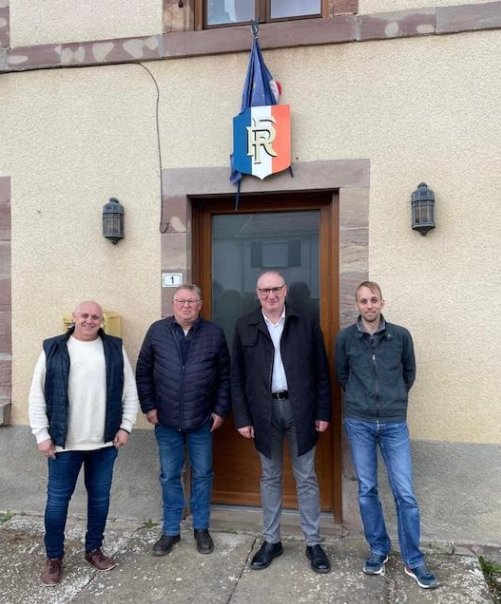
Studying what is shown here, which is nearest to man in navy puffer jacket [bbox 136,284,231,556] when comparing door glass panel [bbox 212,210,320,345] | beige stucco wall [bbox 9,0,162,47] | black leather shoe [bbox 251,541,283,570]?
black leather shoe [bbox 251,541,283,570]

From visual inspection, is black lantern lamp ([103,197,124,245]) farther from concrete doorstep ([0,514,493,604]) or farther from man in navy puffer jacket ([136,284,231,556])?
concrete doorstep ([0,514,493,604])

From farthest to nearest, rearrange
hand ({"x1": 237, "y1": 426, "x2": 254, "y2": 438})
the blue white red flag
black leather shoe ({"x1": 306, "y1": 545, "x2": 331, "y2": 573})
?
1. the blue white red flag
2. hand ({"x1": 237, "y1": 426, "x2": 254, "y2": 438})
3. black leather shoe ({"x1": 306, "y1": 545, "x2": 331, "y2": 573})

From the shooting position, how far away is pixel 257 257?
412cm

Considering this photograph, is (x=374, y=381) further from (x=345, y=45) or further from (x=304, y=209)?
(x=345, y=45)

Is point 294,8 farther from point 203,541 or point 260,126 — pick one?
point 203,541

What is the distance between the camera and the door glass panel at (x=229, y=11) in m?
4.09

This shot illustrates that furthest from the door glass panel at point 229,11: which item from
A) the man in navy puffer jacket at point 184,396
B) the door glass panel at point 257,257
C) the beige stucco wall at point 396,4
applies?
the man in navy puffer jacket at point 184,396

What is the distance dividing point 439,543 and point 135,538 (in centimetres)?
213

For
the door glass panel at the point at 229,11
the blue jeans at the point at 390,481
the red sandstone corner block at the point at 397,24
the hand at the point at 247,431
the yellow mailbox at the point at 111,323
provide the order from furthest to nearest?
the door glass panel at the point at 229,11
the yellow mailbox at the point at 111,323
the red sandstone corner block at the point at 397,24
the hand at the point at 247,431
the blue jeans at the point at 390,481

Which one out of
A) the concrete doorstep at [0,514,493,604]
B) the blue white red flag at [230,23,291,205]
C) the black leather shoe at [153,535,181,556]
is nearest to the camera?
the concrete doorstep at [0,514,493,604]

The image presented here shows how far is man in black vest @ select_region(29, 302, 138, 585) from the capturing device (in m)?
3.13

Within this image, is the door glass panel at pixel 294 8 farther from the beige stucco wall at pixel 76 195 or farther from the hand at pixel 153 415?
the hand at pixel 153 415

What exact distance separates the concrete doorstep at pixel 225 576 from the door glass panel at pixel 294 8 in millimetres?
3864

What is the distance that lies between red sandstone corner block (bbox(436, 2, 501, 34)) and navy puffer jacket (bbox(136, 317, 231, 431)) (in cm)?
261
